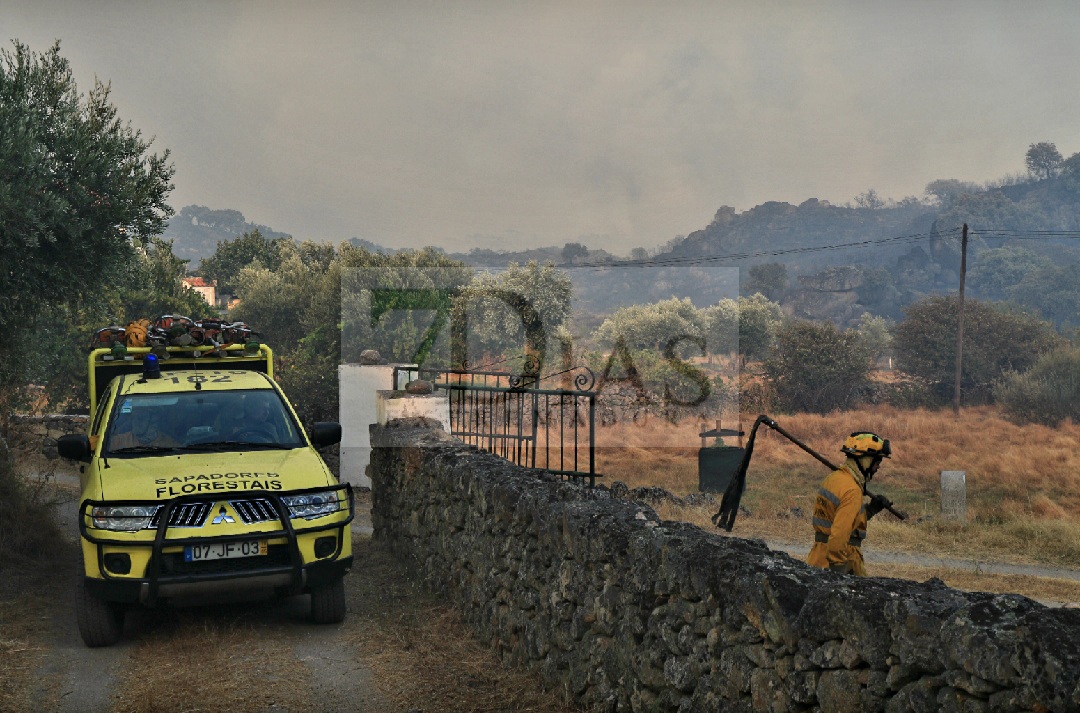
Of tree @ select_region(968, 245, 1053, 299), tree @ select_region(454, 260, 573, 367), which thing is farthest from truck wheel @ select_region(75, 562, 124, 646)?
tree @ select_region(968, 245, 1053, 299)

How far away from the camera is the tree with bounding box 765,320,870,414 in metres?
48.3

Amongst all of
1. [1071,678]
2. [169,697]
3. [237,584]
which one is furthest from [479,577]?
[1071,678]

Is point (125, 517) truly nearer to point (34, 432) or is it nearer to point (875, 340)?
point (34, 432)

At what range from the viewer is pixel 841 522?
21.4ft

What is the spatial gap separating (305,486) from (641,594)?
3.33 m

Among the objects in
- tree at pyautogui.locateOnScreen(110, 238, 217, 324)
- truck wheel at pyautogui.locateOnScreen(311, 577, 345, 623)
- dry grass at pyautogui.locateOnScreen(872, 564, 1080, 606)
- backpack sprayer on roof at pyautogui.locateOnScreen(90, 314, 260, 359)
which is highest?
tree at pyautogui.locateOnScreen(110, 238, 217, 324)

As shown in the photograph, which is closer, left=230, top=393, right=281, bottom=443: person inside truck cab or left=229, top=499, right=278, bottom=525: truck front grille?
left=229, top=499, right=278, bottom=525: truck front grille

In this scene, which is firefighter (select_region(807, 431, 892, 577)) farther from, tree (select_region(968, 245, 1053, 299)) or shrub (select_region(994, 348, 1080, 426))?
tree (select_region(968, 245, 1053, 299))

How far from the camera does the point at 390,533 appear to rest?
11406 mm

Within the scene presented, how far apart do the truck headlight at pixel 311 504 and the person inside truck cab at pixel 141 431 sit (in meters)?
1.48

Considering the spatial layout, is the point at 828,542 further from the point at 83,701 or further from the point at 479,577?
the point at 83,701

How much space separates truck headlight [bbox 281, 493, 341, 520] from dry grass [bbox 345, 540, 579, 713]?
1098 millimetres

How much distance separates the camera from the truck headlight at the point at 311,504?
7594 mm

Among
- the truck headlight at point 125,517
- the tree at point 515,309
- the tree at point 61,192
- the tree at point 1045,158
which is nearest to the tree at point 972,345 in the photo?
the tree at point 515,309
